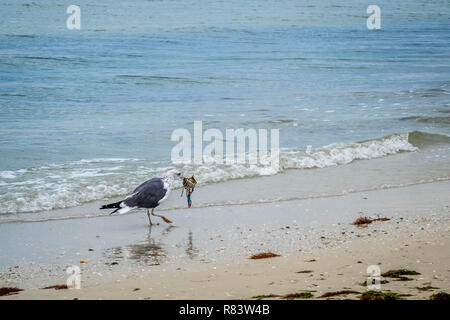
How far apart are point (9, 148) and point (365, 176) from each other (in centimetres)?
801

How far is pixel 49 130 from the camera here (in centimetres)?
1672

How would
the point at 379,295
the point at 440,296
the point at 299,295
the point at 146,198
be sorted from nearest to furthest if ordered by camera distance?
1. the point at 440,296
2. the point at 379,295
3. the point at 299,295
4. the point at 146,198

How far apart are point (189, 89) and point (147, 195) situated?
602 inches

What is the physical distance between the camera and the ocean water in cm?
1303

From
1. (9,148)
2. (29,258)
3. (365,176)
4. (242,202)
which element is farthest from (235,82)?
(29,258)

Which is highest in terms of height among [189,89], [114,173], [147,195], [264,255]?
[189,89]

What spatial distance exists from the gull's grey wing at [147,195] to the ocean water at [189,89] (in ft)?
5.46

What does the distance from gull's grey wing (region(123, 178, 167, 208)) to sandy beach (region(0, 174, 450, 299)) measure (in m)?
0.36

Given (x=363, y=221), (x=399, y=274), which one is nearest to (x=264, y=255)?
(x=399, y=274)

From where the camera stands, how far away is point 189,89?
24.1 meters

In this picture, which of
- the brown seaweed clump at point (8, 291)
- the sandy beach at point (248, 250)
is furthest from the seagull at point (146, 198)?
the brown seaweed clump at point (8, 291)

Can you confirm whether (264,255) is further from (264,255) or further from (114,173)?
(114,173)

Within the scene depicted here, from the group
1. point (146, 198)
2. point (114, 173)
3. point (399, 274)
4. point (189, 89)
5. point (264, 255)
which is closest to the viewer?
point (399, 274)
